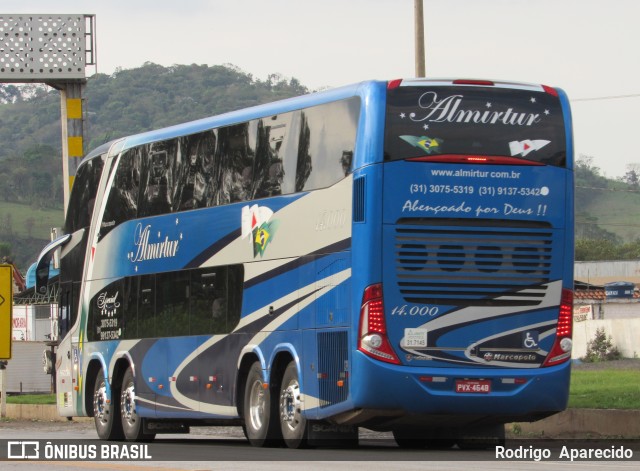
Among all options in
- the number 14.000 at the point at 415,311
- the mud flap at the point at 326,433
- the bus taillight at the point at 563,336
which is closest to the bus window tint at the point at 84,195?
the mud flap at the point at 326,433

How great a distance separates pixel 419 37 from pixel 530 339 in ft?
34.9

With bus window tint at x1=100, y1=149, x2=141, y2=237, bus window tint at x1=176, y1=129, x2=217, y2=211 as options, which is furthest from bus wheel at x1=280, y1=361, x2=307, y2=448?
bus window tint at x1=100, y1=149, x2=141, y2=237

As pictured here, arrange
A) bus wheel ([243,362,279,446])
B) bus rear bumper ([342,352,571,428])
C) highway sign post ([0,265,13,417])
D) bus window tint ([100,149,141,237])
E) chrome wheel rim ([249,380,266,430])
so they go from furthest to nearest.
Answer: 1. highway sign post ([0,265,13,417])
2. bus window tint ([100,149,141,237])
3. chrome wheel rim ([249,380,266,430])
4. bus wheel ([243,362,279,446])
5. bus rear bumper ([342,352,571,428])

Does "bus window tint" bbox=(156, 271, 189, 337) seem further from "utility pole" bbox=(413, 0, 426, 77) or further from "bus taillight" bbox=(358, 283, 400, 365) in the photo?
"utility pole" bbox=(413, 0, 426, 77)

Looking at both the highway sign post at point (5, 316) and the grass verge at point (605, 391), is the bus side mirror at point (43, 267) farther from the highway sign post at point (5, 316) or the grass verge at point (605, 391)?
the highway sign post at point (5, 316)

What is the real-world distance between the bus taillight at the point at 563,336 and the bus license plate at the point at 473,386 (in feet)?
2.62

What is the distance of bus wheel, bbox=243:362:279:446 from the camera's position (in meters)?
18.4

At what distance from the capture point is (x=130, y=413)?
2261cm

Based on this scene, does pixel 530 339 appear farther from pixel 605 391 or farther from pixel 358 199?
pixel 605 391

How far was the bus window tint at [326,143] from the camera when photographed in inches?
658

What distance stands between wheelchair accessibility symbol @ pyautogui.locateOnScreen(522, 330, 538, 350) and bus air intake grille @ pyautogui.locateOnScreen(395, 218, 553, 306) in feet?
1.11

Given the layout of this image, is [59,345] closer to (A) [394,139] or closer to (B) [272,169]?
(B) [272,169]

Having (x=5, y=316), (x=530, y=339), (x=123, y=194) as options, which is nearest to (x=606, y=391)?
(x=530, y=339)

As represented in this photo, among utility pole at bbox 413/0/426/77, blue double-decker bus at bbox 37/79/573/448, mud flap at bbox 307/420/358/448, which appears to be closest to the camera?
blue double-decker bus at bbox 37/79/573/448
